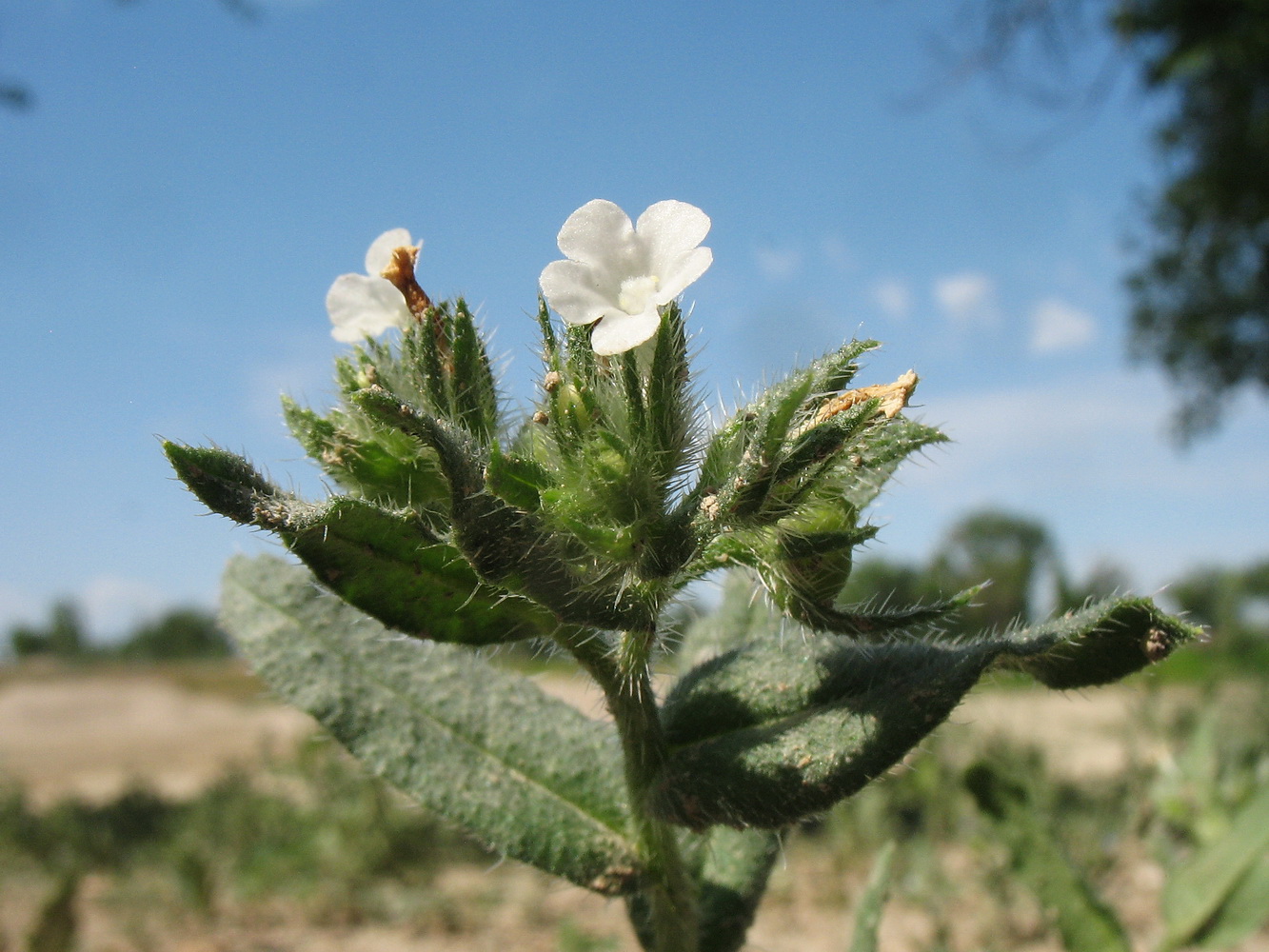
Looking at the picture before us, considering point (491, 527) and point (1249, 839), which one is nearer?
point (491, 527)

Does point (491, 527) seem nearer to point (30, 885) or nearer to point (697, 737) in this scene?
point (697, 737)

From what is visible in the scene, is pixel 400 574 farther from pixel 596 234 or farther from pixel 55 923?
pixel 55 923

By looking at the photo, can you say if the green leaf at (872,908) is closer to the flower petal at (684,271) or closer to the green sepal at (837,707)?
the green sepal at (837,707)

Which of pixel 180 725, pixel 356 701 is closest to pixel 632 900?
pixel 356 701

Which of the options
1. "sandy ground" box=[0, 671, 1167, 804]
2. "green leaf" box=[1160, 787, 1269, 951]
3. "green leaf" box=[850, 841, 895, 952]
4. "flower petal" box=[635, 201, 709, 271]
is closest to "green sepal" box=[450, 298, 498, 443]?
"flower petal" box=[635, 201, 709, 271]

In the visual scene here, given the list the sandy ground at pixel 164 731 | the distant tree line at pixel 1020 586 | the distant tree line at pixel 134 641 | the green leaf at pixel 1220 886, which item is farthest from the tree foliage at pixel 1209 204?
the distant tree line at pixel 134 641

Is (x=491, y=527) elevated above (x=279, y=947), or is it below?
above

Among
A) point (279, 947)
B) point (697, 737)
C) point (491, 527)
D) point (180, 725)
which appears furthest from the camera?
point (180, 725)

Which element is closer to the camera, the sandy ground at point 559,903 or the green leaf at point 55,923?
the green leaf at point 55,923
